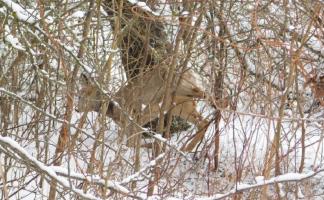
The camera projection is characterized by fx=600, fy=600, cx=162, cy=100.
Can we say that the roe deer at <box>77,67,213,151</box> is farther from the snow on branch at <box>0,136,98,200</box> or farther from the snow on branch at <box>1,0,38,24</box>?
the snow on branch at <box>0,136,98,200</box>

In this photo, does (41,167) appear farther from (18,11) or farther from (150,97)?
(150,97)

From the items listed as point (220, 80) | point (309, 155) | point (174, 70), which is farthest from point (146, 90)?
point (309, 155)

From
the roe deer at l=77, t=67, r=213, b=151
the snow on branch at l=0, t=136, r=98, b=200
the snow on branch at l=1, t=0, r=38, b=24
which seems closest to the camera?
the snow on branch at l=0, t=136, r=98, b=200

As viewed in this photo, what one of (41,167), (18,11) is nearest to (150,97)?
(18,11)

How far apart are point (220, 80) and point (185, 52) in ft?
2.17

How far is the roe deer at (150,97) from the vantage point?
4691 mm

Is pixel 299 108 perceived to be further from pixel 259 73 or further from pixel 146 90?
pixel 146 90

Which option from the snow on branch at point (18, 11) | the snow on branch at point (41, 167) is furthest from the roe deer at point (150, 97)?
the snow on branch at point (41, 167)

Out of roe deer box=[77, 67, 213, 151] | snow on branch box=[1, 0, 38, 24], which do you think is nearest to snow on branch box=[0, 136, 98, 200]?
snow on branch box=[1, 0, 38, 24]

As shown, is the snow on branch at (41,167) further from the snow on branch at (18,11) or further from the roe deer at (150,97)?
the roe deer at (150,97)

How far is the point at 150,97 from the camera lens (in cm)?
591

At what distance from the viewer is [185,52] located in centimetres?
542

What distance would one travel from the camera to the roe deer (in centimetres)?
469

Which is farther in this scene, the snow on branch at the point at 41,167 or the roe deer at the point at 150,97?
the roe deer at the point at 150,97
